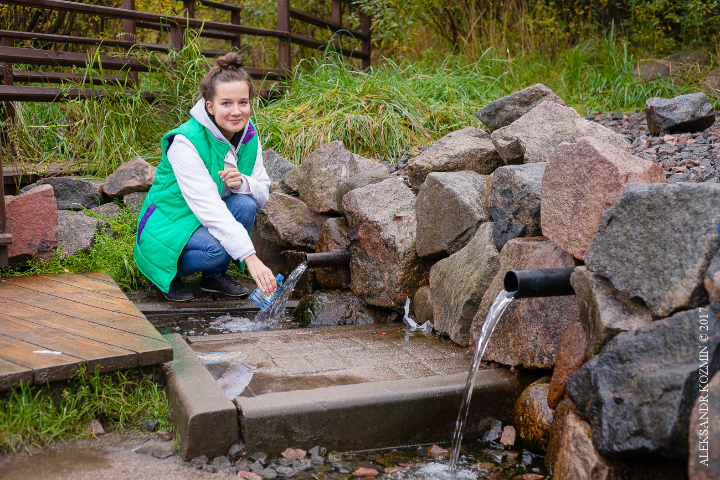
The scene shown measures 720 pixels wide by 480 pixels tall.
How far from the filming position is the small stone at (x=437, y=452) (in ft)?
7.21

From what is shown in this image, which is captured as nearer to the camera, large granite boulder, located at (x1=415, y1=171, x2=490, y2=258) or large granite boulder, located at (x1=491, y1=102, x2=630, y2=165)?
large granite boulder, located at (x1=415, y1=171, x2=490, y2=258)

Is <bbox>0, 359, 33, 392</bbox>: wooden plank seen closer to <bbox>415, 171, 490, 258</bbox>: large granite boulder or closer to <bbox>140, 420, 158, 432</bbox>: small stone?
<bbox>140, 420, 158, 432</bbox>: small stone

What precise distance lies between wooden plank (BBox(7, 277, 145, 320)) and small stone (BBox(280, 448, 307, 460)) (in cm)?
95

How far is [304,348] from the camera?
2783 millimetres

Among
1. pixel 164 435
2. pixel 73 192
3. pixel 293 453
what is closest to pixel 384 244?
pixel 293 453

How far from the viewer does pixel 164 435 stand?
2129mm

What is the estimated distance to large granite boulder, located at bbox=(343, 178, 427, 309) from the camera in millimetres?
3328

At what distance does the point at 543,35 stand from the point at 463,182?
4.19 meters

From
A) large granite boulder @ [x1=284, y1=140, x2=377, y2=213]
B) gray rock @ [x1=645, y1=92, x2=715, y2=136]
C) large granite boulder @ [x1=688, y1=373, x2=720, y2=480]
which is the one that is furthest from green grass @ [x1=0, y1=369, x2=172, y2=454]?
gray rock @ [x1=645, y1=92, x2=715, y2=136]

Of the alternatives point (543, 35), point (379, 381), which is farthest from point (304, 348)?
point (543, 35)

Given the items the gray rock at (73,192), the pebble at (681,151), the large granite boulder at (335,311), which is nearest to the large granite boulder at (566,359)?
the pebble at (681,151)

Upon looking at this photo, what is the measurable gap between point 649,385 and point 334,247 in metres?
2.39

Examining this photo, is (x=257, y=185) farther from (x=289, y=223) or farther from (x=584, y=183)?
(x=584, y=183)

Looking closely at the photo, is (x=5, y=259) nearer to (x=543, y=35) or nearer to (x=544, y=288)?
(x=544, y=288)
